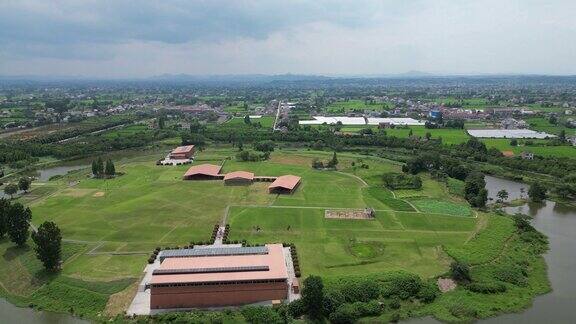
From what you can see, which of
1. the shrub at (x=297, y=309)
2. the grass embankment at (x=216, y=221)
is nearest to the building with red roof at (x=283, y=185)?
the grass embankment at (x=216, y=221)

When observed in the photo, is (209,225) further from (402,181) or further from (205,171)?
(402,181)

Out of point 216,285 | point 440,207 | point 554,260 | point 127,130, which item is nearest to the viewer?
point 216,285

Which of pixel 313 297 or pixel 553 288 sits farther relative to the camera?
pixel 553 288

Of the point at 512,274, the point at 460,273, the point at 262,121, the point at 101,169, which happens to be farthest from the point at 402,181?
the point at 262,121

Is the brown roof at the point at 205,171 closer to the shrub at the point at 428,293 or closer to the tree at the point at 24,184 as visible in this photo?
the tree at the point at 24,184

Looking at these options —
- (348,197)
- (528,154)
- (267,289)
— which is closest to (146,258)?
(267,289)

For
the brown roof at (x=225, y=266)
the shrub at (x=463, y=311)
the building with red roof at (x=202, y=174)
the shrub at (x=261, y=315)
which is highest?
the brown roof at (x=225, y=266)

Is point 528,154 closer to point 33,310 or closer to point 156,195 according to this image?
point 156,195
